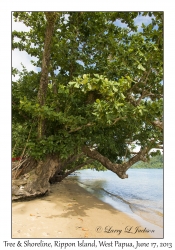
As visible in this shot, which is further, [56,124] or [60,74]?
[60,74]

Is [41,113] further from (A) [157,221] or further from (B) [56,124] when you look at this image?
(A) [157,221]

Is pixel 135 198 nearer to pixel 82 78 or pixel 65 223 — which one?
pixel 65 223

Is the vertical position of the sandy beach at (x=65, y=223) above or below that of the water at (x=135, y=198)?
above

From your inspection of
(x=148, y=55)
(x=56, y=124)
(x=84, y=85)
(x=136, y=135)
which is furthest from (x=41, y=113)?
(x=136, y=135)

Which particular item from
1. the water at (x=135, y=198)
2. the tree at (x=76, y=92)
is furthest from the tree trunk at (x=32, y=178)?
the water at (x=135, y=198)

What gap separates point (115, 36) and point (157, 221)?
645 cm

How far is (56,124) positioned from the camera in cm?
710

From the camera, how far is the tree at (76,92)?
233 inches

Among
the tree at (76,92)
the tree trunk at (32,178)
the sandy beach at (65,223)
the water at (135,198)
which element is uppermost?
the tree at (76,92)

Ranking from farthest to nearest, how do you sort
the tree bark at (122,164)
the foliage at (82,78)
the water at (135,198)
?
the tree bark at (122,164) → the water at (135,198) → the foliage at (82,78)

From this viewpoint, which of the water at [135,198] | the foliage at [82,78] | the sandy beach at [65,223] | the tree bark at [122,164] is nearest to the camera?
the sandy beach at [65,223]

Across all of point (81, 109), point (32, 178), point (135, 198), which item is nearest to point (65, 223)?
point (32, 178)

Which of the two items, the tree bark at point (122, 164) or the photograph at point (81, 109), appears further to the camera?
the tree bark at point (122, 164)

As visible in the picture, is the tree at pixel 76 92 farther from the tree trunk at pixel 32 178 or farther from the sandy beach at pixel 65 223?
the sandy beach at pixel 65 223
